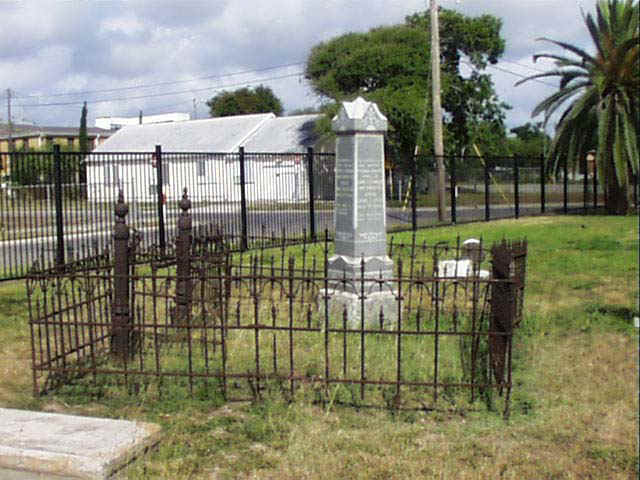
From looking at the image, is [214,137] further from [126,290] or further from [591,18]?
[126,290]

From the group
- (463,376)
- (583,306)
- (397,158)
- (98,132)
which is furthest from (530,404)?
(98,132)

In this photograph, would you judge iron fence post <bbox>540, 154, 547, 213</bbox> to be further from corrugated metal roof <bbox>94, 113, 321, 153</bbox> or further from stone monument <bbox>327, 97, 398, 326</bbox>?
stone monument <bbox>327, 97, 398, 326</bbox>

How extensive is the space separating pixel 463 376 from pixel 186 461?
96.3 inches

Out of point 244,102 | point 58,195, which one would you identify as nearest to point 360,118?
point 58,195

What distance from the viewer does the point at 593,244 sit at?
49.1ft

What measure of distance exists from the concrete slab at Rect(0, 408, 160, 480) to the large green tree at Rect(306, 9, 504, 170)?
2961 cm

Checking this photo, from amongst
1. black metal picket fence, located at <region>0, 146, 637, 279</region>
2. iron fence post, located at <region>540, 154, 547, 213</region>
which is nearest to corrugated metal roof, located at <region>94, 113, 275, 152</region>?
black metal picket fence, located at <region>0, 146, 637, 279</region>

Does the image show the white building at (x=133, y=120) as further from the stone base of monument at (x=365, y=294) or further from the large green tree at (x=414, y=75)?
the stone base of monument at (x=365, y=294)

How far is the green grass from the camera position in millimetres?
4395

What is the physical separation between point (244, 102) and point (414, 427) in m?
65.6

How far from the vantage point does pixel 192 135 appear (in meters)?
47.2

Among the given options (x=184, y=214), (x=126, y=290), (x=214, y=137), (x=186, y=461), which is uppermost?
(x=214, y=137)

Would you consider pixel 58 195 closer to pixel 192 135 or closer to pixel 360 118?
pixel 360 118

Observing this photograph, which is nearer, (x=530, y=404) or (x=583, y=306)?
(x=530, y=404)
